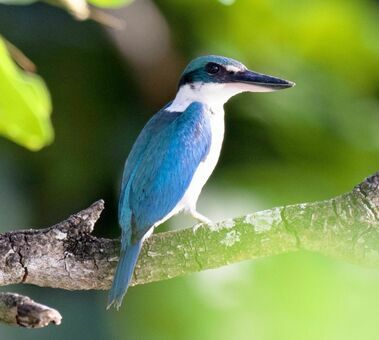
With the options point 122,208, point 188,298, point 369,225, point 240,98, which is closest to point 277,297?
point 369,225

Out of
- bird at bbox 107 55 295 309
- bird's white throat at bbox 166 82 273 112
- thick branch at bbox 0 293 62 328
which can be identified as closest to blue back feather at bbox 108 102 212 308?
bird at bbox 107 55 295 309

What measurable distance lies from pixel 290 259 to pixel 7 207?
2.37 m

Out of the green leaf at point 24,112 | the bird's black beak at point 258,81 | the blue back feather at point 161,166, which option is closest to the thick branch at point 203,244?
the blue back feather at point 161,166

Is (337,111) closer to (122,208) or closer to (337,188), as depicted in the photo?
(337,188)

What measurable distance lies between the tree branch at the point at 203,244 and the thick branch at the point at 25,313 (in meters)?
0.54

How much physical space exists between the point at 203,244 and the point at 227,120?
167cm

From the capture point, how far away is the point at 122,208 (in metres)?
3.00

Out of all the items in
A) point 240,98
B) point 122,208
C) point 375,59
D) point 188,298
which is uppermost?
point 375,59

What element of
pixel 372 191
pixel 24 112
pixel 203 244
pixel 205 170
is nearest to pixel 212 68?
pixel 205 170

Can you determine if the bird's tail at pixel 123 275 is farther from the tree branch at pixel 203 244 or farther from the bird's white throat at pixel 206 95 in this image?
the bird's white throat at pixel 206 95

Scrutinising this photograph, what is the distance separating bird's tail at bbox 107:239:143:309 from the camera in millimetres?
2490

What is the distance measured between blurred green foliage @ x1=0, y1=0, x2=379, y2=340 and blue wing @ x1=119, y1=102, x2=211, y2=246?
9.2 inches

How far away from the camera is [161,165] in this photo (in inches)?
122

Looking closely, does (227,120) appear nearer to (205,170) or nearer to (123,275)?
(205,170)
